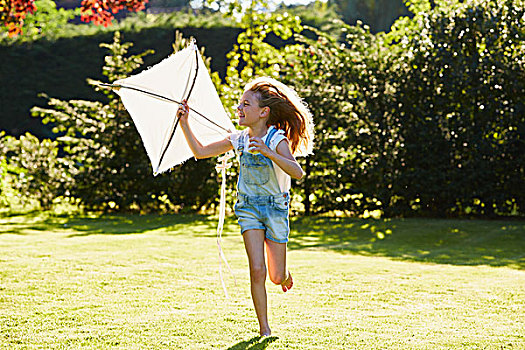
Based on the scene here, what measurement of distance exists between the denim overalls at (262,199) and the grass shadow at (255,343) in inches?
21.6

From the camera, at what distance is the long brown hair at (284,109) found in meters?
4.06

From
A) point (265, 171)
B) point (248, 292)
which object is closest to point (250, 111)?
point (265, 171)

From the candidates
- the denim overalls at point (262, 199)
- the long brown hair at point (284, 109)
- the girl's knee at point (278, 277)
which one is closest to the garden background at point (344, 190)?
the girl's knee at point (278, 277)

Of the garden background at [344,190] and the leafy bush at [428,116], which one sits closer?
the garden background at [344,190]

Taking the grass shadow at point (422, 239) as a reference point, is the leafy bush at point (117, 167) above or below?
above

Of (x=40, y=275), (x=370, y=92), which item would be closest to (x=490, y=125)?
(x=370, y=92)

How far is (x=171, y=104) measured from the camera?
13.8 feet

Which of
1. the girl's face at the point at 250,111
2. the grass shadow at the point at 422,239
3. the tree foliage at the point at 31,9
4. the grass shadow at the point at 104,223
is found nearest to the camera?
the girl's face at the point at 250,111

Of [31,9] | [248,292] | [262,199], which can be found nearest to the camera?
[262,199]

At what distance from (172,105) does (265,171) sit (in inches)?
29.4

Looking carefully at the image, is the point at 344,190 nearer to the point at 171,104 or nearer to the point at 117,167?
the point at 117,167

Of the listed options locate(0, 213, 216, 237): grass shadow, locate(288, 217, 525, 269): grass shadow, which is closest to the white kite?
locate(288, 217, 525, 269): grass shadow

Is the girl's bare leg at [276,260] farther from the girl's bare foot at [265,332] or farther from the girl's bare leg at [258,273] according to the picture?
the girl's bare foot at [265,332]

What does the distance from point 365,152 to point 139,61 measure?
4.20 meters
